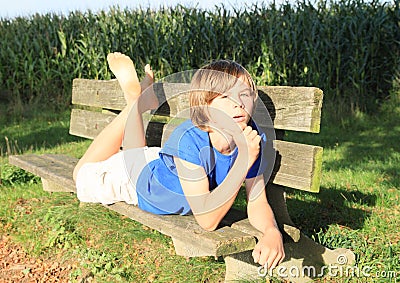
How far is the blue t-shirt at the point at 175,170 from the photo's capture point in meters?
2.78

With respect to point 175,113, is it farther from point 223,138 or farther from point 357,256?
point 357,256

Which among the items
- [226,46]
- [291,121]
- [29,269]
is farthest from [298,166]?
[226,46]

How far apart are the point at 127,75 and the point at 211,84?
0.82m

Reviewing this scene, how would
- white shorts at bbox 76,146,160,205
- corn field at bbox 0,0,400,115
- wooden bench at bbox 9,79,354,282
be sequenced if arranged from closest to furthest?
wooden bench at bbox 9,79,354,282, white shorts at bbox 76,146,160,205, corn field at bbox 0,0,400,115

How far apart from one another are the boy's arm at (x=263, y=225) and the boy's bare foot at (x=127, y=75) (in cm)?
96

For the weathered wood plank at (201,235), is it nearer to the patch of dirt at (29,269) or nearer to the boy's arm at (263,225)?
the boy's arm at (263,225)

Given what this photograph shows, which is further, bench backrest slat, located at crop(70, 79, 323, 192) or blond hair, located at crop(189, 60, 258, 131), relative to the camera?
bench backrest slat, located at crop(70, 79, 323, 192)

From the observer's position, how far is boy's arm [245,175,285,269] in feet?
8.33

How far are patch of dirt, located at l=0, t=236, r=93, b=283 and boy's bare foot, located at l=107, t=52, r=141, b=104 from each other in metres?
1.17

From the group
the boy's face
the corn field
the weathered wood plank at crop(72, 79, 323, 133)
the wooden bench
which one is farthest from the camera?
the corn field

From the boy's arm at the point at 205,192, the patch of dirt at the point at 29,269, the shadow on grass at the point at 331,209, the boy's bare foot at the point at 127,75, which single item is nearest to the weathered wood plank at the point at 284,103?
the boy's bare foot at the point at 127,75

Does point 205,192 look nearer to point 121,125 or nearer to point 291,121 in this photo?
point 291,121

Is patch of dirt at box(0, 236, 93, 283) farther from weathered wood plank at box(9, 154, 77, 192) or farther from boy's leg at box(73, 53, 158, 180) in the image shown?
boy's leg at box(73, 53, 158, 180)

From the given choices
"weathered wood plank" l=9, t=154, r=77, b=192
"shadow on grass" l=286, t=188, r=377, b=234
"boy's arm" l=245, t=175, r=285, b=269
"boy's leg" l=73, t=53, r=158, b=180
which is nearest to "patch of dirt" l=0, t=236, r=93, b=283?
"weathered wood plank" l=9, t=154, r=77, b=192
